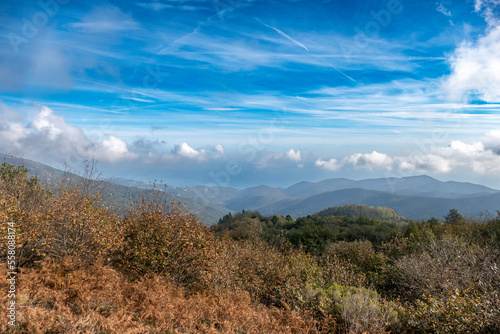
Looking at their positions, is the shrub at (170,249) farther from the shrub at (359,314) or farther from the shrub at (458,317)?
the shrub at (458,317)

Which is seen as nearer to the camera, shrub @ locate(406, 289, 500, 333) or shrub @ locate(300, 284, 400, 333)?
shrub @ locate(406, 289, 500, 333)

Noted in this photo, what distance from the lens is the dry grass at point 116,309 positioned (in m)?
5.48

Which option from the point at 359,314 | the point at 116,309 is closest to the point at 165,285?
the point at 116,309

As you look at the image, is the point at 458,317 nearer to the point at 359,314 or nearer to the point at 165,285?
the point at 359,314

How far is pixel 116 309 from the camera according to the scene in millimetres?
6770

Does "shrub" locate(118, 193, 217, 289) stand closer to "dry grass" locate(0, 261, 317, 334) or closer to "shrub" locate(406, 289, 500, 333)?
"dry grass" locate(0, 261, 317, 334)

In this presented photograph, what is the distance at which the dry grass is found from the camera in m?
5.48

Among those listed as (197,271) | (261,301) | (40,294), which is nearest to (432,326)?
(261,301)

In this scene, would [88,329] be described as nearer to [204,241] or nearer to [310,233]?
[204,241]

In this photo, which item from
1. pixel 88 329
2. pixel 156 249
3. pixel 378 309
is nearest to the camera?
pixel 88 329

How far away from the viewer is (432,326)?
7129 millimetres

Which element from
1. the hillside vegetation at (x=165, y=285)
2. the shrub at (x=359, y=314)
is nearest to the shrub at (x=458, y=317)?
the hillside vegetation at (x=165, y=285)

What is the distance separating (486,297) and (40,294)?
35.8ft

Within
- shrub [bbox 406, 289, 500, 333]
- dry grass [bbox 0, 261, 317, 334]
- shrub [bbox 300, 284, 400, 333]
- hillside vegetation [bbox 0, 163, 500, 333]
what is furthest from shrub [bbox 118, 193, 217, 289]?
shrub [bbox 406, 289, 500, 333]
